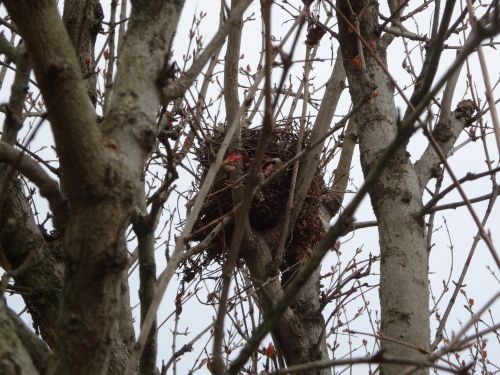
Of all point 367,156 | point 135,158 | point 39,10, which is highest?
point 367,156

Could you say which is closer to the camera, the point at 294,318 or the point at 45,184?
the point at 45,184

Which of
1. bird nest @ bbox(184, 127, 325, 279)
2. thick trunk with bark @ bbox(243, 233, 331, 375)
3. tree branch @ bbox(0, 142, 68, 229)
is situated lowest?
tree branch @ bbox(0, 142, 68, 229)

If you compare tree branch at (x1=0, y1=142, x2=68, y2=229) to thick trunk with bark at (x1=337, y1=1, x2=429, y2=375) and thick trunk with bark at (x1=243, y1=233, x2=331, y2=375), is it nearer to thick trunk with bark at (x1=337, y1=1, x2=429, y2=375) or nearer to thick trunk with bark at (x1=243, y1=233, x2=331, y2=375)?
thick trunk with bark at (x1=337, y1=1, x2=429, y2=375)

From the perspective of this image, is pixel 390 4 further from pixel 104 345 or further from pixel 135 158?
pixel 104 345

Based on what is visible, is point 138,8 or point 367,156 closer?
point 138,8

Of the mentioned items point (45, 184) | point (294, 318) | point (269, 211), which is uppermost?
point (269, 211)

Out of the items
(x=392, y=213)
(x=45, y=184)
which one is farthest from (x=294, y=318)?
(x=45, y=184)

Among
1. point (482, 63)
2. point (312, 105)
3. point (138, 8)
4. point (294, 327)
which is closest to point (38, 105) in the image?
point (312, 105)

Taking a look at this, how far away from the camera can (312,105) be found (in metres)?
3.95

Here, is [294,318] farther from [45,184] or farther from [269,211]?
[45,184]

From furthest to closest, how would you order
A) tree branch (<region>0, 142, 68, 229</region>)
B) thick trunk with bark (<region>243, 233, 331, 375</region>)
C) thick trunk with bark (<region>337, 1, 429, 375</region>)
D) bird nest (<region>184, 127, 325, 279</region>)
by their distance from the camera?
bird nest (<region>184, 127, 325, 279</region>)
thick trunk with bark (<region>243, 233, 331, 375</region>)
thick trunk with bark (<region>337, 1, 429, 375</region>)
tree branch (<region>0, 142, 68, 229</region>)

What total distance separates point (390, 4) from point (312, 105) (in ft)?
3.31

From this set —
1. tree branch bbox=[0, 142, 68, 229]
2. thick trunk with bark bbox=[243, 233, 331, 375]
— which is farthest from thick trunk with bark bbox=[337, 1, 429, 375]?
tree branch bbox=[0, 142, 68, 229]

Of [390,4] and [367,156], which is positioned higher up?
[390,4]
